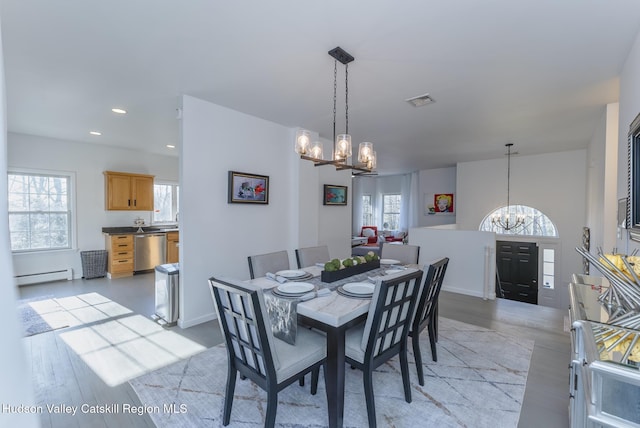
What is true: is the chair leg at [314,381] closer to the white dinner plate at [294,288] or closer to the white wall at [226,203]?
the white dinner plate at [294,288]

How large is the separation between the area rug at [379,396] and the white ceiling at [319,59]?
258cm

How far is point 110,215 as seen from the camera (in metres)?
5.77

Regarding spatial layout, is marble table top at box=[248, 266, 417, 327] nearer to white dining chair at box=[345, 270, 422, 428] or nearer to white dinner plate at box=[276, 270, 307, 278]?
white dining chair at box=[345, 270, 422, 428]

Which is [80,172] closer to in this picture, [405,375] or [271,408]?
[271,408]

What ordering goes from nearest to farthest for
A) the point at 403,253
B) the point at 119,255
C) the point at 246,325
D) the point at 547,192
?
the point at 246,325
the point at 403,253
the point at 119,255
the point at 547,192

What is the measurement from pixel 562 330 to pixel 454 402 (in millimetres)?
2117

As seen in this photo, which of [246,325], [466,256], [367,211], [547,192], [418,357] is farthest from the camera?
[367,211]

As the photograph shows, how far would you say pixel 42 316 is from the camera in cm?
347

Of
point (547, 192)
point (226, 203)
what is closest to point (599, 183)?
point (547, 192)

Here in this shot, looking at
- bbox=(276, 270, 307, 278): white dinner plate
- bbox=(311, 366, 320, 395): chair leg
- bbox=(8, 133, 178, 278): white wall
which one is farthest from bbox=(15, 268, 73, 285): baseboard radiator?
bbox=(311, 366, 320, 395): chair leg

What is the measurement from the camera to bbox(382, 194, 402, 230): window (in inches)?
378

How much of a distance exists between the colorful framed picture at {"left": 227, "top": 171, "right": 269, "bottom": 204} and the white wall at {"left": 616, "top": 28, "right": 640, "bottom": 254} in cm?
358

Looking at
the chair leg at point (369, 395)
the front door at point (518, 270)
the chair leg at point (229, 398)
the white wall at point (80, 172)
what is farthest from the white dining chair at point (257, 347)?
the front door at point (518, 270)

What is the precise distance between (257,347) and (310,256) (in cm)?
161
